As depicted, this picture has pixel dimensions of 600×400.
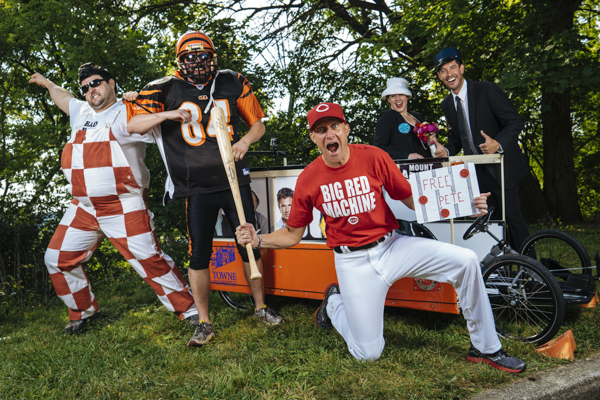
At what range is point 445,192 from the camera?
9.19 ft

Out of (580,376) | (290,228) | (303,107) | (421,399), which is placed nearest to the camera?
(421,399)

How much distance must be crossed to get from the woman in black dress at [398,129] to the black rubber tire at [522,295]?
1.36 metres

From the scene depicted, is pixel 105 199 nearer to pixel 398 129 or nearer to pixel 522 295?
pixel 398 129

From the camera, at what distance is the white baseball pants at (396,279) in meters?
2.59

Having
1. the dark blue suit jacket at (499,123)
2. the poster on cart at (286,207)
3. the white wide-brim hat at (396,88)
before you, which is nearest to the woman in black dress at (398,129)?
the white wide-brim hat at (396,88)

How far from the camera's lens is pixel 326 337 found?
3283mm

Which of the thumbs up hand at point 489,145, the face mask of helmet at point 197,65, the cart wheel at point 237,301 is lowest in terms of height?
the cart wheel at point 237,301

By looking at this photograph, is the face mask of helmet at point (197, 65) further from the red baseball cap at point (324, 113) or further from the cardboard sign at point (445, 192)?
the cardboard sign at point (445, 192)

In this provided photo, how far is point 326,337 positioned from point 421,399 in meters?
1.05

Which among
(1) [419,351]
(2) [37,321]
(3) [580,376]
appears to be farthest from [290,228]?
(2) [37,321]

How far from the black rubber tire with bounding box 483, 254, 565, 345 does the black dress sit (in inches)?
54.1

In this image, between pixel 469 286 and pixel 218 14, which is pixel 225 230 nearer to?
pixel 469 286

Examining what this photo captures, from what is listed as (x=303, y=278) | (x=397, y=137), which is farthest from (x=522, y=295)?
(x=397, y=137)

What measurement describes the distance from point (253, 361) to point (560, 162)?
8.41 metres
